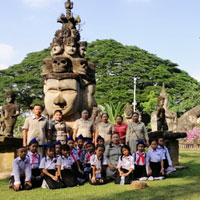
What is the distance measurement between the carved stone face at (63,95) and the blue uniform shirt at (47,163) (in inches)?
106

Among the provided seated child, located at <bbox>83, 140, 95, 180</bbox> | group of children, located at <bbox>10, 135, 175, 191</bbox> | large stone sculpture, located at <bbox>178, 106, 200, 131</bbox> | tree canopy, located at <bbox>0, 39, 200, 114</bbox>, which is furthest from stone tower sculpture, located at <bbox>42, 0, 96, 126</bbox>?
tree canopy, located at <bbox>0, 39, 200, 114</bbox>

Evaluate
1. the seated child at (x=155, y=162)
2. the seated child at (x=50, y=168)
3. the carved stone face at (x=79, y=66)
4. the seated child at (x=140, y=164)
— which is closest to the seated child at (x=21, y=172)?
the seated child at (x=50, y=168)

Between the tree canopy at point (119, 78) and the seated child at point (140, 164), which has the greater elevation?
the tree canopy at point (119, 78)

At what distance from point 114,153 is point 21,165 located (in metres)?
2.13

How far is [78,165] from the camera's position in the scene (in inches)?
268

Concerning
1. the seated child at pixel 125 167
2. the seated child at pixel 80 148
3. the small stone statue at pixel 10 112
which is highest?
the small stone statue at pixel 10 112

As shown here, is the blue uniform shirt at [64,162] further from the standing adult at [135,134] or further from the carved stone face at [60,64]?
the carved stone face at [60,64]

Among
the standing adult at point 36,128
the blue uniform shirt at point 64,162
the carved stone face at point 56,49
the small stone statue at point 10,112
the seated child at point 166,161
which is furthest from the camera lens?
the carved stone face at point 56,49

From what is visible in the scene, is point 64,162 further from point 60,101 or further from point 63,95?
point 63,95

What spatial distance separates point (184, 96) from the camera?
105ft

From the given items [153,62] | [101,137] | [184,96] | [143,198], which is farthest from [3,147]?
[153,62]

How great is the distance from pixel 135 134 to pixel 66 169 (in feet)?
6.30

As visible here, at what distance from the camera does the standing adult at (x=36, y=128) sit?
256 inches

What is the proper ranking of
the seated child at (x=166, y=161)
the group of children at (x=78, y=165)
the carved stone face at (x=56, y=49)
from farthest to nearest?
the carved stone face at (x=56, y=49) < the seated child at (x=166, y=161) < the group of children at (x=78, y=165)
